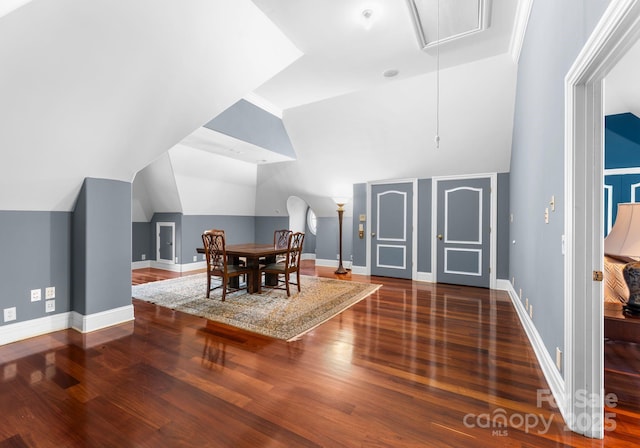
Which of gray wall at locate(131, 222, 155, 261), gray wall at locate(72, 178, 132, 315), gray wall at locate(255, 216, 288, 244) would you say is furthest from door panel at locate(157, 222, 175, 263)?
gray wall at locate(72, 178, 132, 315)

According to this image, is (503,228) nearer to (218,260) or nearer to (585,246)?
(585,246)

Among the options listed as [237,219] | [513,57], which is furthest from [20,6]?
[237,219]

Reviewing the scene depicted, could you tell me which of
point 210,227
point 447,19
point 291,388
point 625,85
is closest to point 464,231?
point 625,85

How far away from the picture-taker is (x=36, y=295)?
9.39ft

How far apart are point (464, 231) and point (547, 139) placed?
339 cm

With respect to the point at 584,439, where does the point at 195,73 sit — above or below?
above

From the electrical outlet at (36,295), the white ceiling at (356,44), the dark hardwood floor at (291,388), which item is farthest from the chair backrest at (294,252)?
the electrical outlet at (36,295)

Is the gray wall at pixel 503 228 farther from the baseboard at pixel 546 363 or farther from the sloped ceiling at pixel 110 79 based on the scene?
the sloped ceiling at pixel 110 79

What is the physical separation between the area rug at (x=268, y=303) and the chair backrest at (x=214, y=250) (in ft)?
1.41

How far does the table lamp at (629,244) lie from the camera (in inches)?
73.9

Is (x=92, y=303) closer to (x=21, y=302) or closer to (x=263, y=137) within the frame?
(x=21, y=302)

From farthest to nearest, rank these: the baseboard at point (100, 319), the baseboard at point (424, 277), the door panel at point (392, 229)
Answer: the door panel at point (392, 229), the baseboard at point (424, 277), the baseboard at point (100, 319)

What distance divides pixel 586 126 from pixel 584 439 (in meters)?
1.58

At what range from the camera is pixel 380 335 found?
2.93 m
